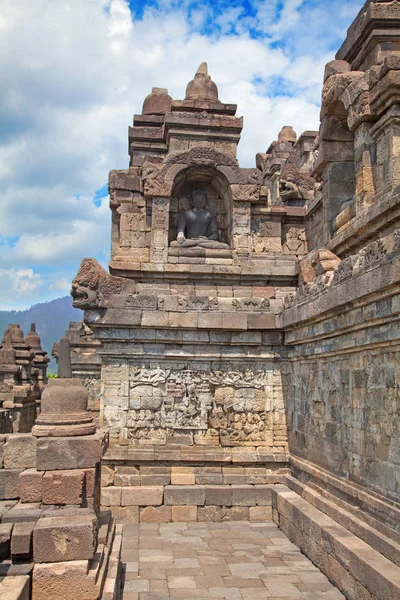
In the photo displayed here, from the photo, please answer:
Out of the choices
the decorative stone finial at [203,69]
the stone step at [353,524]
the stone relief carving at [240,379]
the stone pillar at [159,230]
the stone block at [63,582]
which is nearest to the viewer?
the stone block at [63,582]

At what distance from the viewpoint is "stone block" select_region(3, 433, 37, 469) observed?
661 centimetres

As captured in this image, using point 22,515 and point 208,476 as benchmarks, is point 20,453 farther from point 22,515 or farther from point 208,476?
point 208,476

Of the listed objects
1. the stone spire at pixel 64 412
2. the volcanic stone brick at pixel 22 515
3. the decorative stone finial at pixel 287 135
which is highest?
the decorative stone finial at pixel 287 135

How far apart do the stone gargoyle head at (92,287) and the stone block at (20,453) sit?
3893 mm

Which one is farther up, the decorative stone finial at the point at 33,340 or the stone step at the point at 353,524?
the decorative stone finial at the point at 33,340

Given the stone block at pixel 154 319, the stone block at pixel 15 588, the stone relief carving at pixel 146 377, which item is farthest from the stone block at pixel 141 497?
the stone block at pixel 15 588

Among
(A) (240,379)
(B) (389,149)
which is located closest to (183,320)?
(A) (240,379)

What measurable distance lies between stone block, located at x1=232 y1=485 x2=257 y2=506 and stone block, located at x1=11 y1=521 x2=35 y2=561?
5343mm

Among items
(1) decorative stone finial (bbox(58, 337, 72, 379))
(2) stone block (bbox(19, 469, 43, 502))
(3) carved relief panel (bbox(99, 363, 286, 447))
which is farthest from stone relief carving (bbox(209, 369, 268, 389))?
(2) stone block (bbox(19, 469, 43, 502))

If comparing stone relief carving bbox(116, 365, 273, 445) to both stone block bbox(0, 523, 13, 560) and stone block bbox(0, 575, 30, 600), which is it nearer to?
stone block bbox(0, 523, 13, 560)

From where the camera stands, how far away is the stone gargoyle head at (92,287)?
1023 centimetres

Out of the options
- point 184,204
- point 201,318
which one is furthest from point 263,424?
point 184,204

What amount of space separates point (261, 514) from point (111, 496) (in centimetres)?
273

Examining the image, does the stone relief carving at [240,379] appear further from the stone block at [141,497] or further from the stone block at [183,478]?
the stone block at [141,497]
